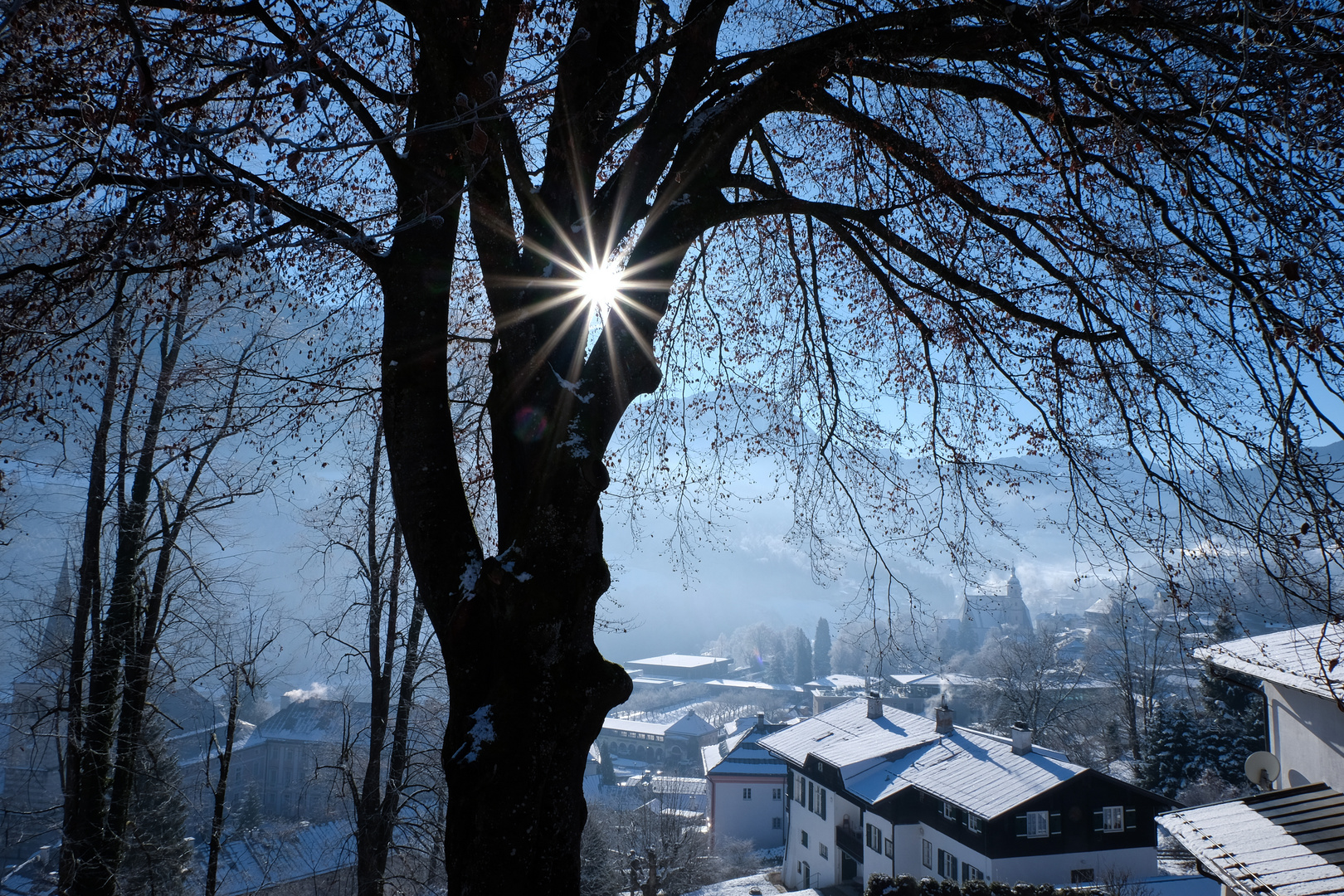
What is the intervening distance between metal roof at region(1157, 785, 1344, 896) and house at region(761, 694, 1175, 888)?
8.24 meters

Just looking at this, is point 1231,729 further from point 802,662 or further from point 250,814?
point 802,662

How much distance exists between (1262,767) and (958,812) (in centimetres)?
1187

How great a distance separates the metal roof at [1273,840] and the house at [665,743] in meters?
48.9

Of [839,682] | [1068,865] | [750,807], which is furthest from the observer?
[839,682]

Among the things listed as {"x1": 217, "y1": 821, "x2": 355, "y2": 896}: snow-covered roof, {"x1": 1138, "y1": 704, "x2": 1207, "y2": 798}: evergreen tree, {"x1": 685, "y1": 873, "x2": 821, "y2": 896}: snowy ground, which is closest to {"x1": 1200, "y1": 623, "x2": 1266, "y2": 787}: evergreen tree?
{"x1": 1138, "y1": 704, "x2": 1207, "y2": 798}: evergreen tree

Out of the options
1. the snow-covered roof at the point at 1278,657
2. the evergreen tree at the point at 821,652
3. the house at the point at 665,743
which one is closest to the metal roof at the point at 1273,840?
the snow-covered roof at the point at 1278,657

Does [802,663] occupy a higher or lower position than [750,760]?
lower

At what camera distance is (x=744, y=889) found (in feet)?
74.5

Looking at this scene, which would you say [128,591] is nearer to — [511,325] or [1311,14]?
[511,325]

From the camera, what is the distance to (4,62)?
3451 mm

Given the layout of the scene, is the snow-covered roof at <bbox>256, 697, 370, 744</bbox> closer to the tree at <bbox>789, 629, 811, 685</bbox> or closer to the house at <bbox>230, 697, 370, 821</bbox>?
the house at <bbox>230, 697, 370, 821</bbox>

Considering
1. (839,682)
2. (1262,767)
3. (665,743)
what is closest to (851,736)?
(1262,767)

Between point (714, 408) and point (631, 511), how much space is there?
130cm

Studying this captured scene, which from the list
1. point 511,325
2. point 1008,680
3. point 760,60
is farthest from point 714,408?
point 1008,680
